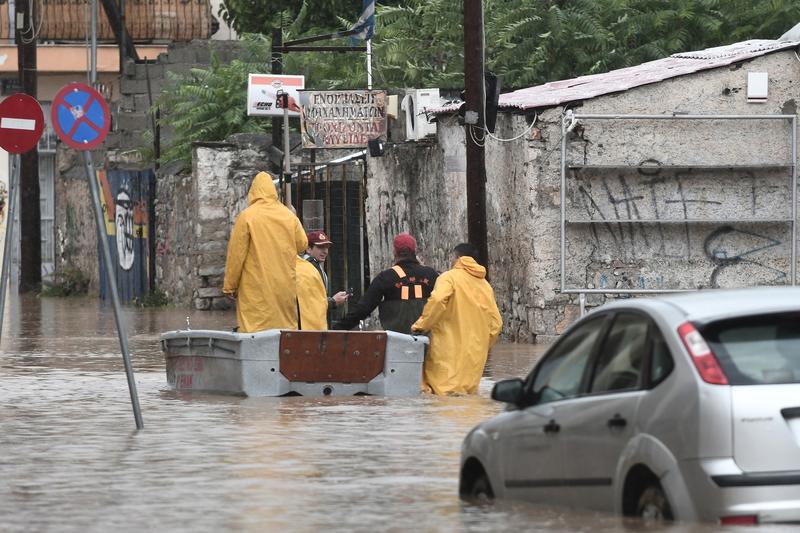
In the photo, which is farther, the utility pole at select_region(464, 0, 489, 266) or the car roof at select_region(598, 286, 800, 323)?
the utility pole at select_region(464, 0, 489, 266)

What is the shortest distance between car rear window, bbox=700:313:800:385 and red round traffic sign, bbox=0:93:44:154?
956 centimetres

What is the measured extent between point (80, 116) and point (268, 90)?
16924 mm

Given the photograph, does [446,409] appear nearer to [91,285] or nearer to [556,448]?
[556,448]

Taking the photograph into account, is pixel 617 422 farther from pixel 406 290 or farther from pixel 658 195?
pixel 658 195

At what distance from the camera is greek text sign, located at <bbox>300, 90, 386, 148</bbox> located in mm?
27344

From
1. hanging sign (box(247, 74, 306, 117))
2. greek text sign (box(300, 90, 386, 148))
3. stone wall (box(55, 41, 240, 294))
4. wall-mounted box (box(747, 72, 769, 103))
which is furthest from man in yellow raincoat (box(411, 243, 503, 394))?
stone wall (box(55, 41, 240, 294))

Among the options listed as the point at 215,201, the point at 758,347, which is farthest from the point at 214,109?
the point at 758,347

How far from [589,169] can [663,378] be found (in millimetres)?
15415

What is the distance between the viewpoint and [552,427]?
8.44 m

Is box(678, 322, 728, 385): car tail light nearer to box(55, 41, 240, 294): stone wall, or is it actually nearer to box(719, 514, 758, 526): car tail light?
box(719, 514, 758, 526): car tail light

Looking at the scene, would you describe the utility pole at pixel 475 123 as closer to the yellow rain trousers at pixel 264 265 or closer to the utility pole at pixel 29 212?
the yellow rain trousers at pixel 264 265

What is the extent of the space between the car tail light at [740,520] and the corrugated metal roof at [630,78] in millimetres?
15609

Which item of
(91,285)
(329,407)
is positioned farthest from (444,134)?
(91,285)

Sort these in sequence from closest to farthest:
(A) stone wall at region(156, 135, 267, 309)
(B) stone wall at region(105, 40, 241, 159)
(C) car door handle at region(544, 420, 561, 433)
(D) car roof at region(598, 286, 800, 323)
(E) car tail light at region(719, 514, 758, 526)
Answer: (E) car tail light at region(719, 514, 758, 526) → (D) car roof at region(598, 286, 800, 323) → (C) car door handle at region(544, 420, 561, 433) → (A) stone wall at region(156, 135, 267, 309) → (B) stone wall at region(105, 40, 241, 159)
